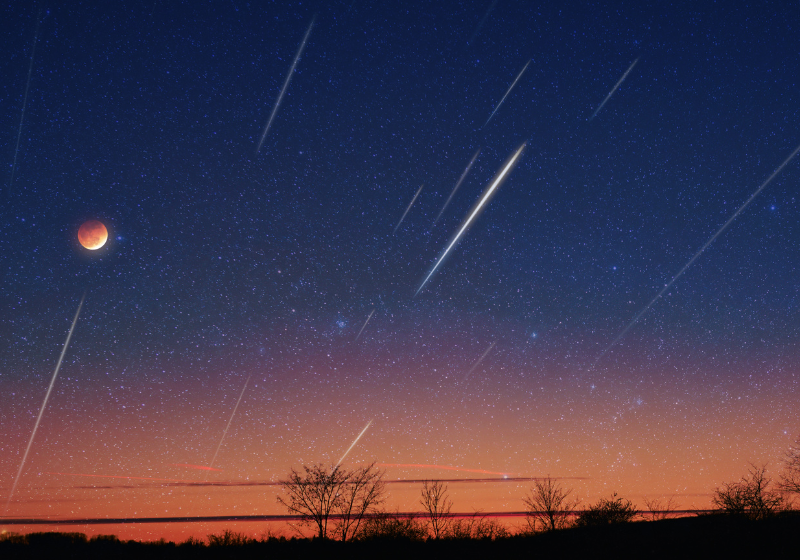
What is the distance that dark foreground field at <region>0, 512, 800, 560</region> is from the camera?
24.0 meters

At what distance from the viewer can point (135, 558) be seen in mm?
23484

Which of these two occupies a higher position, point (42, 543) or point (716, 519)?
point (42, 543)

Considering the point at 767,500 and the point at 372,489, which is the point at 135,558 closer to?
the point at 372,489

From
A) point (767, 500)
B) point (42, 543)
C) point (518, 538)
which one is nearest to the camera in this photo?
point (42, 543)

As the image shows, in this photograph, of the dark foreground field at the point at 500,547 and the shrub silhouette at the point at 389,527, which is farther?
the shrub silhouette at the point at 389,527

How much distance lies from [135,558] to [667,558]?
2711cm

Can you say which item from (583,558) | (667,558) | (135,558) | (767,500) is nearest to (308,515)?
(135,558)

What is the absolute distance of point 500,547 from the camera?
29.5 metres

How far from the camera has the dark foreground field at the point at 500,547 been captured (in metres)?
24.0

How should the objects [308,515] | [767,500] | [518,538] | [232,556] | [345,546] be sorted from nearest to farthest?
[232,556]
[345,546]
[518,538]
[767,500]
[308,515]

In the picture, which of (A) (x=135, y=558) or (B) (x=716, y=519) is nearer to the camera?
(A) (x=135, y=558)

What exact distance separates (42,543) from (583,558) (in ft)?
100

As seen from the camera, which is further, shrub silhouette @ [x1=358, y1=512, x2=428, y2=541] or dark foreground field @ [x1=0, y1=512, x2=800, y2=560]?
shrub silhouette @ [x1=358, y1=512, x2=428, y2=541]

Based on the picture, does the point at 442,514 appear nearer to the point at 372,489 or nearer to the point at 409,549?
the point at 372,489
